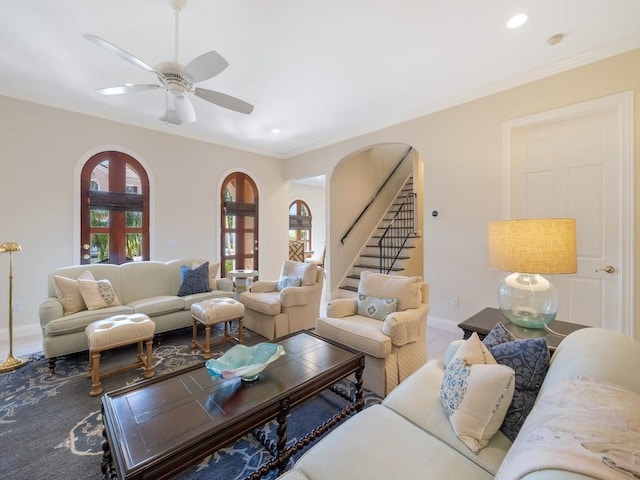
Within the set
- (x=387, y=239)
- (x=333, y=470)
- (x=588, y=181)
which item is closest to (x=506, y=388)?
(x=333, y=470)

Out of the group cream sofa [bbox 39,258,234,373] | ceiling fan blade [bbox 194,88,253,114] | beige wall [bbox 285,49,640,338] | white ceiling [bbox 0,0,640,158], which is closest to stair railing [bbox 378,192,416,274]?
beige wall [bbox 285,49,640,338]

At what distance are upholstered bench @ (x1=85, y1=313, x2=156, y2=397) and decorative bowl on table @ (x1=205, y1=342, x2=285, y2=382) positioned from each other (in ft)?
4.15

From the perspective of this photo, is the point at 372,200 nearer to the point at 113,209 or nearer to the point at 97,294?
the point at 113,209

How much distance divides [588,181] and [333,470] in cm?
353

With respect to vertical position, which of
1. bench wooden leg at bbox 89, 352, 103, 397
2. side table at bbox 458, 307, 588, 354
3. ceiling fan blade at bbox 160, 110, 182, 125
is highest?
ceiling fan blade at bbox 160, 110, 182, 125

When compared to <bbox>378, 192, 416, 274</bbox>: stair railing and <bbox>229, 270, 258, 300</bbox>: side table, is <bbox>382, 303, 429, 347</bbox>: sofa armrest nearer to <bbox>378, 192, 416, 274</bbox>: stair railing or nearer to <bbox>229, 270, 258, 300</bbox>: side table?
<bbox>229, 270, 258, 300</bbox>: side table

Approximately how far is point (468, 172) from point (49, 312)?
4866 mm

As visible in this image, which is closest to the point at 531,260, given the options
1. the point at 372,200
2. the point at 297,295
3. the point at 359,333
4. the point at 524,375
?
the point at 524,375

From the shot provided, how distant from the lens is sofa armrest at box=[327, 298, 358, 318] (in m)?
2.74

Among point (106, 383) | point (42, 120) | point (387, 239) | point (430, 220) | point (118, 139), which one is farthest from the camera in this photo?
point (387, 239)

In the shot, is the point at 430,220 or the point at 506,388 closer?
the point at 506,388

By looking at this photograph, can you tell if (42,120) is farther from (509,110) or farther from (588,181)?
(588,181)

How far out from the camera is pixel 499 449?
1101 mm

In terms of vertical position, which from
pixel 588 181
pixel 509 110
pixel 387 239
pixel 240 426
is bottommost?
pixel 240 426
